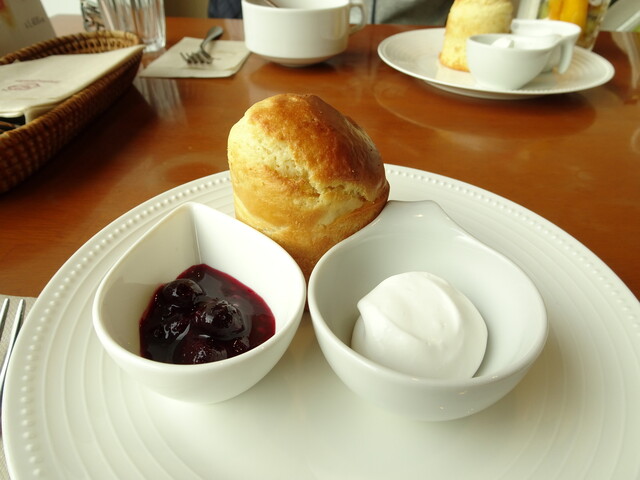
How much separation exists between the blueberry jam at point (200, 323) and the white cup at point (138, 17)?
5.44ft

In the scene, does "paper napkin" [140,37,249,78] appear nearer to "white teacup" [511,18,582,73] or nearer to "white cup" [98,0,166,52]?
"white cup" [98,0,166,52]

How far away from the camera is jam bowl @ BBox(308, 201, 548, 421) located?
1.72 feet

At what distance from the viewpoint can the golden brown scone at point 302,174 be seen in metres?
0.69

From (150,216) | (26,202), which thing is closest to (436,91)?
(150,216)

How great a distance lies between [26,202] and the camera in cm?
109

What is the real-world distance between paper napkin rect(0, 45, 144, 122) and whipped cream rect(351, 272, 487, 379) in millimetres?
996

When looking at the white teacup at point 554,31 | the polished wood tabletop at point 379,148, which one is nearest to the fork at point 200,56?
the polished wood tabletop at point 379,148

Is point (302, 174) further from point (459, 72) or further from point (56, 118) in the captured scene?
point (459, 72)

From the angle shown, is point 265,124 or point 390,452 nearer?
point 390,452

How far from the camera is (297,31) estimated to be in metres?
1.70

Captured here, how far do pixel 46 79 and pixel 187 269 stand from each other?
92 cm

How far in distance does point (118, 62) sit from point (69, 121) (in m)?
0.31

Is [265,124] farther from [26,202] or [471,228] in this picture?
[26,202]

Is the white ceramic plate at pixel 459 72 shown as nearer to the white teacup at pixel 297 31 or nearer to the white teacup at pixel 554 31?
the white teacup at pixel 554 31
